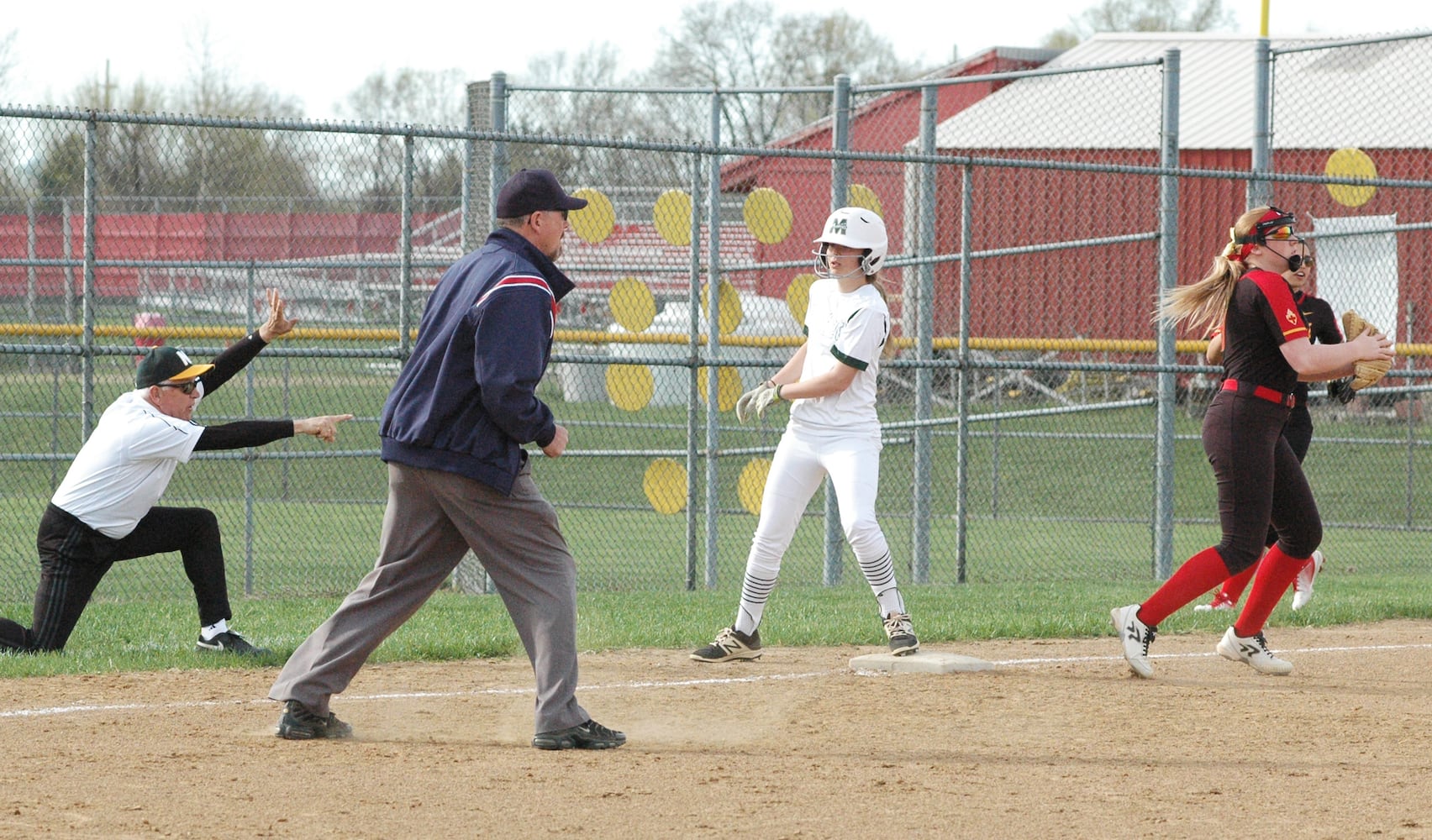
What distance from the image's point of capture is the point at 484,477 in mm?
5312

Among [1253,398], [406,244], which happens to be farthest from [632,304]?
[1253,398]

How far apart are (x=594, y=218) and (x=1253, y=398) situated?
5106 mm

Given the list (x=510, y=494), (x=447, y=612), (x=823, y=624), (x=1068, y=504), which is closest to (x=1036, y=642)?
(x=823, y=624)

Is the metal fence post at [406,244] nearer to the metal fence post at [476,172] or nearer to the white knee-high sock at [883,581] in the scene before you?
the metal fence post at [476,172]

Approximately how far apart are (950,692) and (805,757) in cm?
142

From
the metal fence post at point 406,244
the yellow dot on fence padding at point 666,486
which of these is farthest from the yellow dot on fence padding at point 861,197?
the metal fence post at point 406,244

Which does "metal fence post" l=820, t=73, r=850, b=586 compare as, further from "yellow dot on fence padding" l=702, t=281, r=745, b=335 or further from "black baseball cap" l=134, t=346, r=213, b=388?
"black baseball cap" l=134, t=346, r=213, b=388

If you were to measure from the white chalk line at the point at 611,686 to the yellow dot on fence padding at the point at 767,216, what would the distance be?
4.06 meters

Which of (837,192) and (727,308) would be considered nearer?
(727,308)

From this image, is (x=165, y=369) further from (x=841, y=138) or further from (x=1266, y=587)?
(x=841, y=138)

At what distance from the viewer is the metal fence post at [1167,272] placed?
36.1ft

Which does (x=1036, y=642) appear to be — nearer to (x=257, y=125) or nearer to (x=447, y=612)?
(x=447, y=612)

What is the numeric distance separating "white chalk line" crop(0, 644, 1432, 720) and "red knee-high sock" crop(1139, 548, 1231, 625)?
71cm

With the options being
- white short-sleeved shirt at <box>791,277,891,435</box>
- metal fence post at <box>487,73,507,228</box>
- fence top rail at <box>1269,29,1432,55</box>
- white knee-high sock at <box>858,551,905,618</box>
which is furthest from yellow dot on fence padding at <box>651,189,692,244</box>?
white knee-high sock at <box>858,551,905,618</box>
